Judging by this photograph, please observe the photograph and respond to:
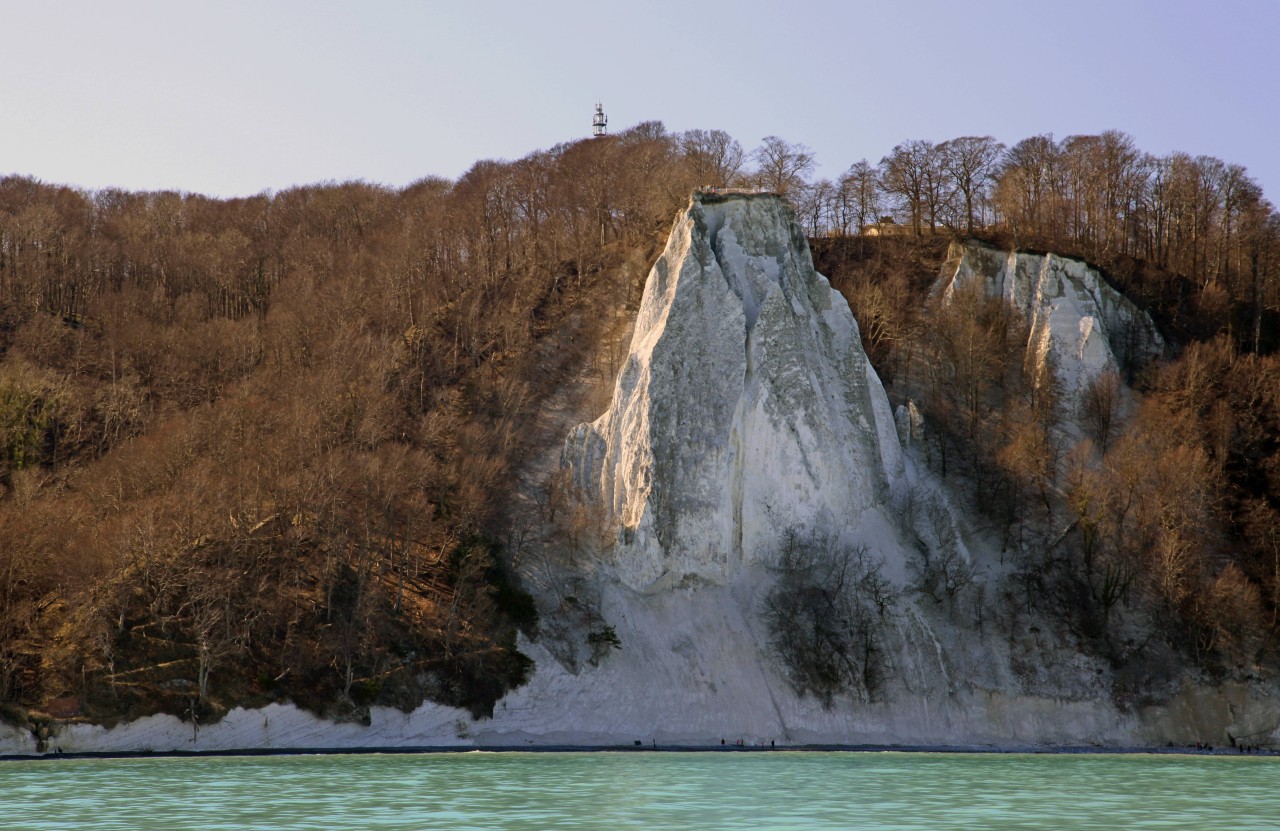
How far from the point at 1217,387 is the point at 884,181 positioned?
930 inches

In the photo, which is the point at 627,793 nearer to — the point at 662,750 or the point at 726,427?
the point at 662,750

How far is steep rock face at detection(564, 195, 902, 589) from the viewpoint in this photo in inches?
2267

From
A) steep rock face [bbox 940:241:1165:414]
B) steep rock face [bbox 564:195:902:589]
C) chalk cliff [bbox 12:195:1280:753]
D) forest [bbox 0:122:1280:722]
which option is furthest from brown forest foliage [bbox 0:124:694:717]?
steep rock face [bbox 940:241:1165:414]

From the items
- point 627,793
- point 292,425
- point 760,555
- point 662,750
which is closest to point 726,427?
point 760,555

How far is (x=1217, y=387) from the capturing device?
6272 centimetres

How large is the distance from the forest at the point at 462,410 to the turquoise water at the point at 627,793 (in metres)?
7.78

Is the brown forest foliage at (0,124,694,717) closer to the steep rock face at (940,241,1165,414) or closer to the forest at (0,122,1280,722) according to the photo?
the forest at (0,122,1280,722)

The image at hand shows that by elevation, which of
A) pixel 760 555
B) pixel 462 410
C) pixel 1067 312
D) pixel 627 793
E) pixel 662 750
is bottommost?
pixel 662 750

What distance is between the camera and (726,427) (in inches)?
2322

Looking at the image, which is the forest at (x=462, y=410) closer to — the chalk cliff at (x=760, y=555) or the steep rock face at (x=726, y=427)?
the chalk cliff at (x=760, y=555)

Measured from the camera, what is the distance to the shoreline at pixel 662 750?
43062 millimetres

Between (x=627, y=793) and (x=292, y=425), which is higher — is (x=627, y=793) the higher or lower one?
the lower one

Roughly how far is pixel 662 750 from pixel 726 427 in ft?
54.6

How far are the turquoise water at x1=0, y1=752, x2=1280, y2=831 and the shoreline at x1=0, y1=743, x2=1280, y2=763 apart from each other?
195cm
